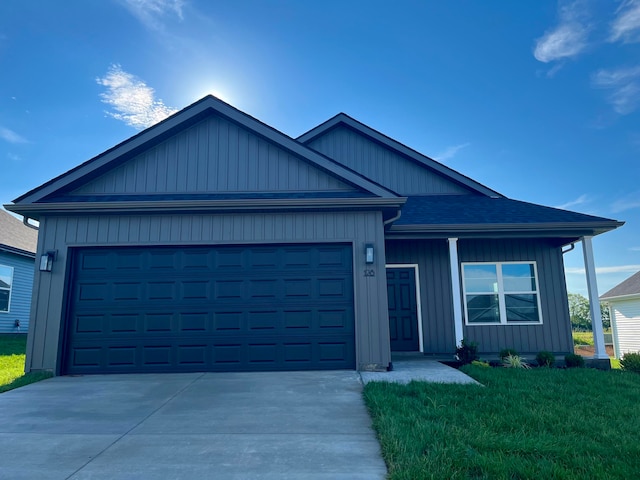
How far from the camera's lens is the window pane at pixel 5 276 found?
15.5 m

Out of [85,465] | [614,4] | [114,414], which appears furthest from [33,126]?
[614,4]

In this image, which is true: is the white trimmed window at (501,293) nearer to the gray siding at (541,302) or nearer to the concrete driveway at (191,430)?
the gray siding at (541,302)

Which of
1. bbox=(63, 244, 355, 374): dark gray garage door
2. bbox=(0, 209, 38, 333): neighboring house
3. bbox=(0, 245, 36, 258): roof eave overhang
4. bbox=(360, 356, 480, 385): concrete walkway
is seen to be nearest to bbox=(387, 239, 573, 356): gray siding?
bbox=(360, 356, 480, 385): concrete walkway

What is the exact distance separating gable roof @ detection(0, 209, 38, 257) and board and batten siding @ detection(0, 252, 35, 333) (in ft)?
1.17

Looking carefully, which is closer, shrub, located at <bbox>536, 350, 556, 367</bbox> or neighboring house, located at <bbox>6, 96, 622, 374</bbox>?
neighboring house, located at <bbox>6, 96, 622, 374</bbox>

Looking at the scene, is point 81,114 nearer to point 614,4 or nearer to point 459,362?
point 459,362

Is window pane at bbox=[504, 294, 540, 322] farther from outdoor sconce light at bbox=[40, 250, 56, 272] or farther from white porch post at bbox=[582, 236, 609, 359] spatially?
outdoor sconce light at bbox=[40, 250, 56, 272]

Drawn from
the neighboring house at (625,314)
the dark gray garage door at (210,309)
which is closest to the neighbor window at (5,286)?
the dark gray garage door at (210,309)

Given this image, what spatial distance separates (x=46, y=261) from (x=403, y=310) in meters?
7.42

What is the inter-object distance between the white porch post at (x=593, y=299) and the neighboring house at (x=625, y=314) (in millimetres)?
12181

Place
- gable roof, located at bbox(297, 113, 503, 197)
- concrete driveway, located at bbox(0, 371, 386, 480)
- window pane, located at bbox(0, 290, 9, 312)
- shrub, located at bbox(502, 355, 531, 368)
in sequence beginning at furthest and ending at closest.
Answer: window pane, located at bbox(0, 290, 9, 312)
gable roof, located at bbox(297, 113, 503, 197)
shrub, located at bbox(502, 355, 531, 368)
concrete driveway, located at bbox(0, 371, 386, 480)

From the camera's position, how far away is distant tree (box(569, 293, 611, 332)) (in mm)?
40312

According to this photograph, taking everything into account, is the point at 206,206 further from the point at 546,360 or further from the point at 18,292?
the point at 18,292

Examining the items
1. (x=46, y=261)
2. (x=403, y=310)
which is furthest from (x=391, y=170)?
(x=46, y=261)
